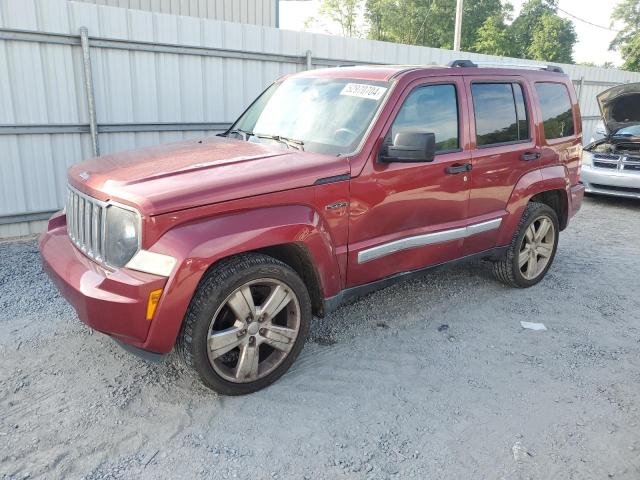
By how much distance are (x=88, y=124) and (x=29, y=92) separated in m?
0.70

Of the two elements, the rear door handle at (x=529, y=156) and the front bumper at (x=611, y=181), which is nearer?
the rear door handle at (x=529, y=156)

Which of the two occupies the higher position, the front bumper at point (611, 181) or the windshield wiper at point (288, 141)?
the windshield wiper at point (288, 141)

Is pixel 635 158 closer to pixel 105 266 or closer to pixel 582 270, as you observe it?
pixel 582 270

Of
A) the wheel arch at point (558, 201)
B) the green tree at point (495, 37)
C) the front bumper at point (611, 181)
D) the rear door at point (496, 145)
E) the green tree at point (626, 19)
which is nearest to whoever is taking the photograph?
the rear door at point (496, 145)

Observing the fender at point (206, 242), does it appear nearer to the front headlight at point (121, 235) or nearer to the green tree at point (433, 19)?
the front headlight at point (121, 235)

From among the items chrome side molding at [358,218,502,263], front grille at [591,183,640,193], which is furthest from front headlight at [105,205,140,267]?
front grille at [591,183,640,193]

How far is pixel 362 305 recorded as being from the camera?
4.46 m

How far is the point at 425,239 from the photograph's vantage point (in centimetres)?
389

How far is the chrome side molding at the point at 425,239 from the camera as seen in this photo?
11.6 feet

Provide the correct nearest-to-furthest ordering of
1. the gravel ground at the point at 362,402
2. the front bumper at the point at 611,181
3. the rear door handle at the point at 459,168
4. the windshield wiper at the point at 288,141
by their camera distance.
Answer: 1. the gravel ground at the point at 362,402
2. the windshield wiper at the point at 288,141
3. the rear door handle at the point at 459,168
4. the front bumper at the point at 611,181

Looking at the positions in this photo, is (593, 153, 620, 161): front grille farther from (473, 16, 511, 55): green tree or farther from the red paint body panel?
(473, 16, 511, 55): green tree

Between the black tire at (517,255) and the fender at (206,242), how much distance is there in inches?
95.8

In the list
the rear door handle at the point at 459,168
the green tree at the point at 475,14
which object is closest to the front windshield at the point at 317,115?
the rear door handle at the point at 459,168

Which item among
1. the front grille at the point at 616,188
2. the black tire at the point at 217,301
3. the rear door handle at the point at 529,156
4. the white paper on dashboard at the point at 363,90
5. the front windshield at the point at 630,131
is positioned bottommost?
the front grille at the point at 616,188
